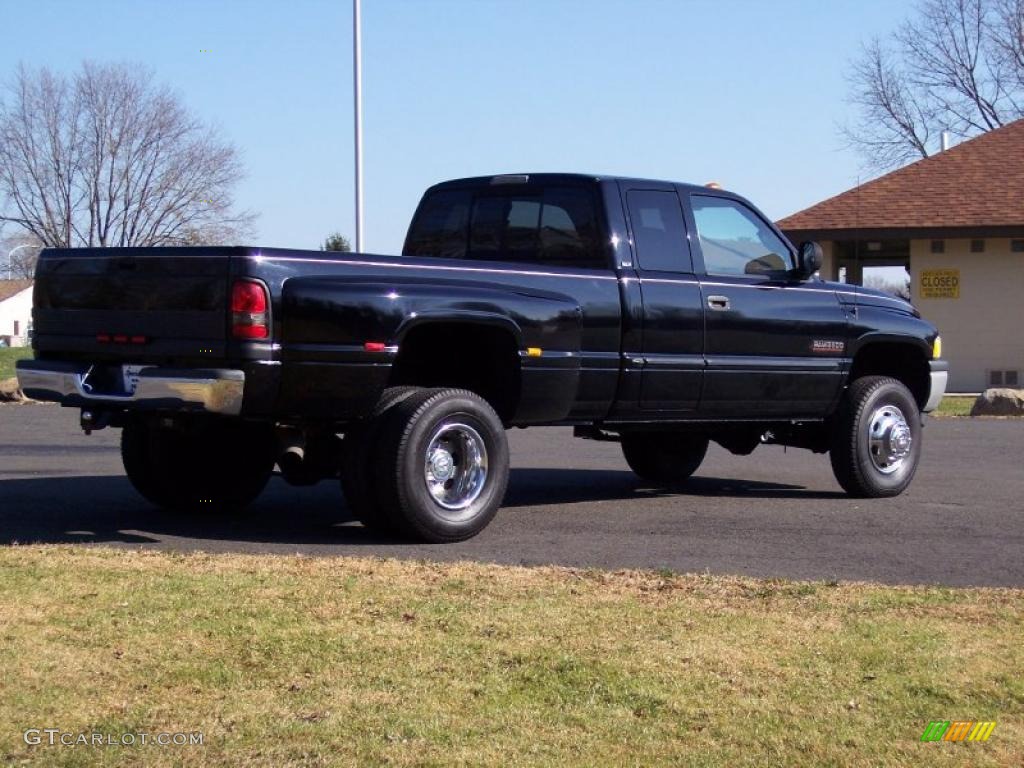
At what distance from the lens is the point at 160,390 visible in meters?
7.45

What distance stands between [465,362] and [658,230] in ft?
5.42

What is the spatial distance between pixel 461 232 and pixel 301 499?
215cm

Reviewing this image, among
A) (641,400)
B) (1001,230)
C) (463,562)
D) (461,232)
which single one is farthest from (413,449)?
(1001,230)

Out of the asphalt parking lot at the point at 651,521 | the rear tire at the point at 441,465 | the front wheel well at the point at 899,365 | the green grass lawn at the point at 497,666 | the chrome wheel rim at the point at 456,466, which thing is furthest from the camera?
the front wheel well at the point at 899,365

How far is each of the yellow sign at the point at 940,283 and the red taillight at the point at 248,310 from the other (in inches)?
776

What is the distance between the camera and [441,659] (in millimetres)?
5352

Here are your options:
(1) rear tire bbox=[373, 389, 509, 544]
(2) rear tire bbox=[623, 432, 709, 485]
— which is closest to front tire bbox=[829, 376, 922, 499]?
(2) rear tire bbox=[623, 432, 709, 485]

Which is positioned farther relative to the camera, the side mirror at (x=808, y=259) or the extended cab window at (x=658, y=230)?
the side mirror at (x=808, y=259)

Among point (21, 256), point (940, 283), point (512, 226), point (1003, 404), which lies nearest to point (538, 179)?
point (512, 226)

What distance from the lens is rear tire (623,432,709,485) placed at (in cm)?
1137

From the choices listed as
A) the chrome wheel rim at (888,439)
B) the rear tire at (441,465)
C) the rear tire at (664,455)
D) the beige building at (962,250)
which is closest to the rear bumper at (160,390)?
the rear tire at (441,465)

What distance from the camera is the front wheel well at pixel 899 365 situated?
35.7 feet

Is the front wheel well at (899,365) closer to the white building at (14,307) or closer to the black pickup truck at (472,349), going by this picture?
the black pickup truck at (472,349)

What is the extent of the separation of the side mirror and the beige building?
15189 millimetres
